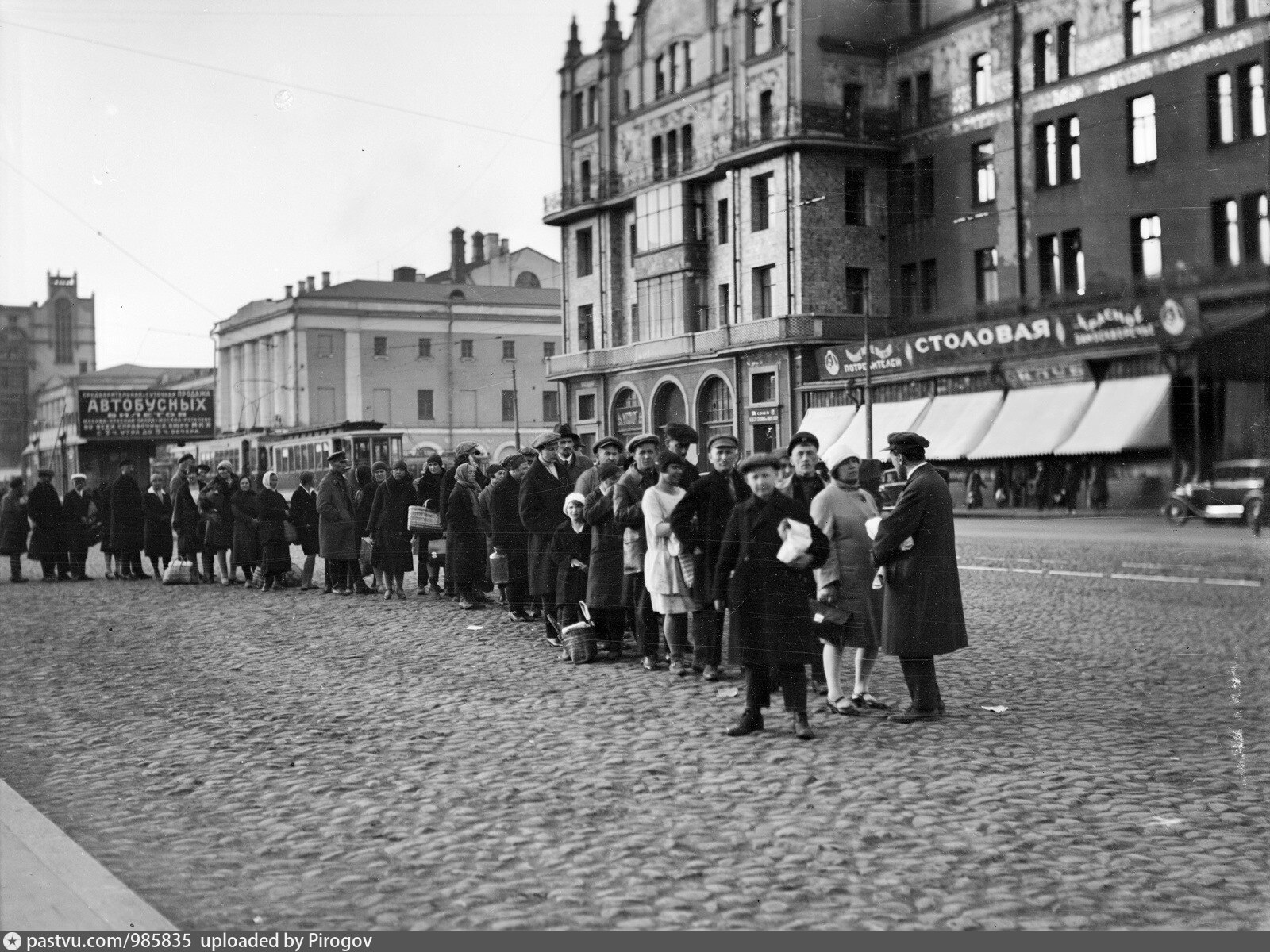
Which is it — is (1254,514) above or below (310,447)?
below

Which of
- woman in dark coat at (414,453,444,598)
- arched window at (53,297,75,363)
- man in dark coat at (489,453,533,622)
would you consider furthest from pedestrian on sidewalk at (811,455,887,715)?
woman in dark coat at (414,453,444,598)

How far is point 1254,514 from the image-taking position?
4.12 metres

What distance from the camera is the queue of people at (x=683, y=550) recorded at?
7676mm

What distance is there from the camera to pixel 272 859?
5258 mm

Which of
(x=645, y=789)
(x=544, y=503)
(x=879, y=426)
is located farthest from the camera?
(x=544, y=503)

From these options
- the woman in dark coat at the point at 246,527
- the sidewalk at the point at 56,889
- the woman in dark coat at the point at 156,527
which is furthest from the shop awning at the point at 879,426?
the woman in dark coat at the point at 156,527

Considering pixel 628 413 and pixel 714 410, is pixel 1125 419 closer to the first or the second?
pixel 714 410

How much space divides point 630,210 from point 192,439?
13.5m

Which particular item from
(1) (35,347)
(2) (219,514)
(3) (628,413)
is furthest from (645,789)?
(2) (219,514)

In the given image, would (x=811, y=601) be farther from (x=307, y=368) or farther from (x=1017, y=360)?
(x=307, y=368)

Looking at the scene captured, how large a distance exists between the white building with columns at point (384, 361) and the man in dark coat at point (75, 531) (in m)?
5.23

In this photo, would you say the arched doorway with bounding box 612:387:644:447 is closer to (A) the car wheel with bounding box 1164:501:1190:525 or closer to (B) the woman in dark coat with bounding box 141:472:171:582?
(A) the car wheel with bounding box 1164:501:1190:525

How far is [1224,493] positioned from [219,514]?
1822 centimetres

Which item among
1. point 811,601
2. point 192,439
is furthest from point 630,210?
point 192,439
